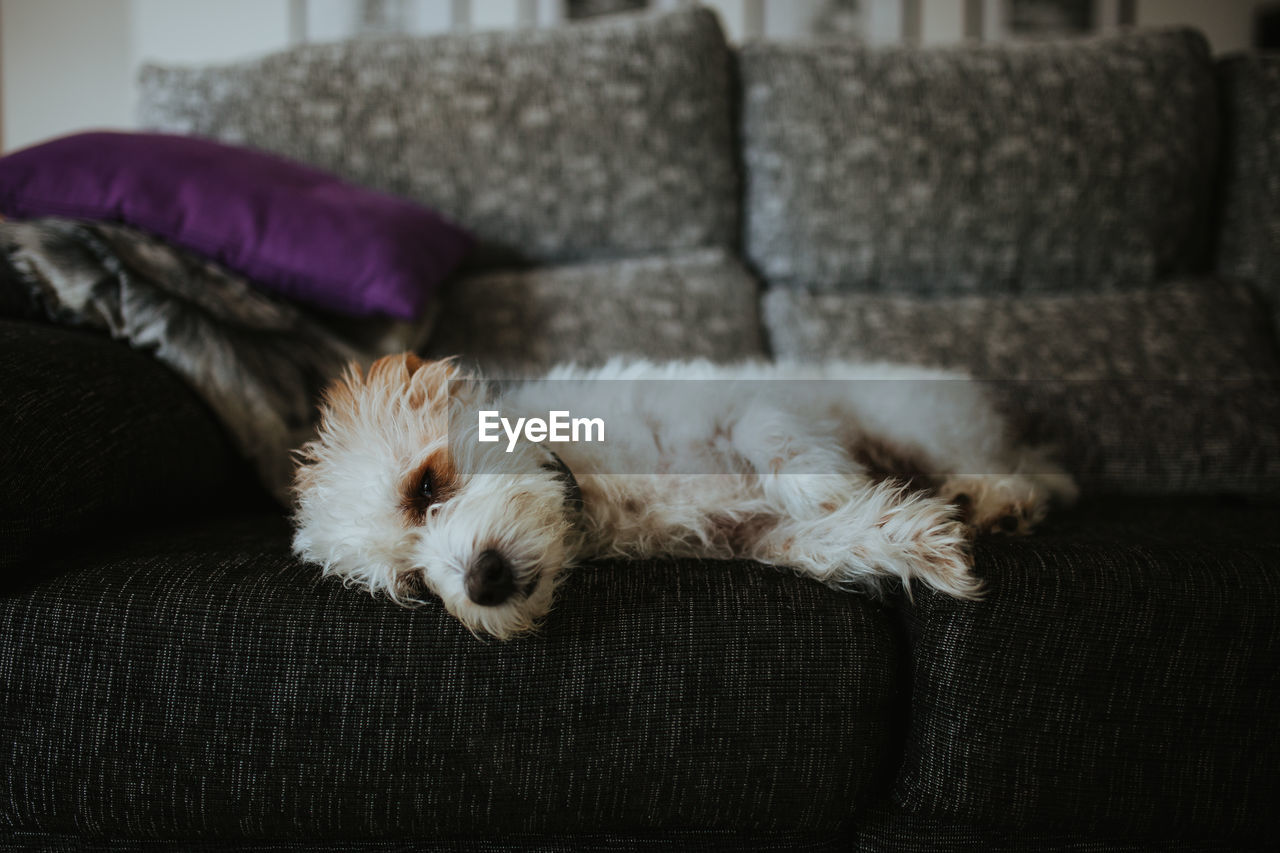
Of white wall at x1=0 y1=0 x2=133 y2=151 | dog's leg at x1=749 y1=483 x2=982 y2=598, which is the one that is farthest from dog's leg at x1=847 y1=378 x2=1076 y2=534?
white wall at x1=0 y1=0 x2=133 y2=151

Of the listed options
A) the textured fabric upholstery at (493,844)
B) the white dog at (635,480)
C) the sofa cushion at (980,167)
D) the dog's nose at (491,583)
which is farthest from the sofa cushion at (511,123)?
the textured fabric upholstery at (493,844)

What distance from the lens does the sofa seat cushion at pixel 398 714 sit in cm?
91

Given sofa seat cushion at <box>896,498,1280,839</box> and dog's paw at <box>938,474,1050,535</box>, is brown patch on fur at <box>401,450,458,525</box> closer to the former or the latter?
sofa seat cushion at <box>896,498,1280,839</box>

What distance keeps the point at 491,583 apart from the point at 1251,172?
7.93 ft

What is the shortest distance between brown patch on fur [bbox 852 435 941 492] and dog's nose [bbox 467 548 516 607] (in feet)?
2.38

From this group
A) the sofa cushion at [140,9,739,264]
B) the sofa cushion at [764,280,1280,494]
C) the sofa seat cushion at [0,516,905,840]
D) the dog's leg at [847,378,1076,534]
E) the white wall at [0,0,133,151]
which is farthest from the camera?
the white wall at [0,0,133,151]

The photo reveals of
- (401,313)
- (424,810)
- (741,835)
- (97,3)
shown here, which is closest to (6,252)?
(401,313)

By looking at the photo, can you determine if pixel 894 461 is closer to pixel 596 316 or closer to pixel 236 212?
pixel 596 316

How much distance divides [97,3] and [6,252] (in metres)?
2.07

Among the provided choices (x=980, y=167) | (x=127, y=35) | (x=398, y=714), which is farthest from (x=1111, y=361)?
(x=127, y=35)

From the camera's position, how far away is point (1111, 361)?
1.83 metres

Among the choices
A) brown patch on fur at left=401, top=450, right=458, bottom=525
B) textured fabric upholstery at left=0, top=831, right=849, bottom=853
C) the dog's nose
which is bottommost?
textured fabric upholstery at left=0, top=831, right=849, bottom=853

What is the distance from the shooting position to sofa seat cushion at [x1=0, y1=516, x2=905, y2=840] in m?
0.91

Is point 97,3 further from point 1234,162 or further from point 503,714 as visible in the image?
point 1234,162
